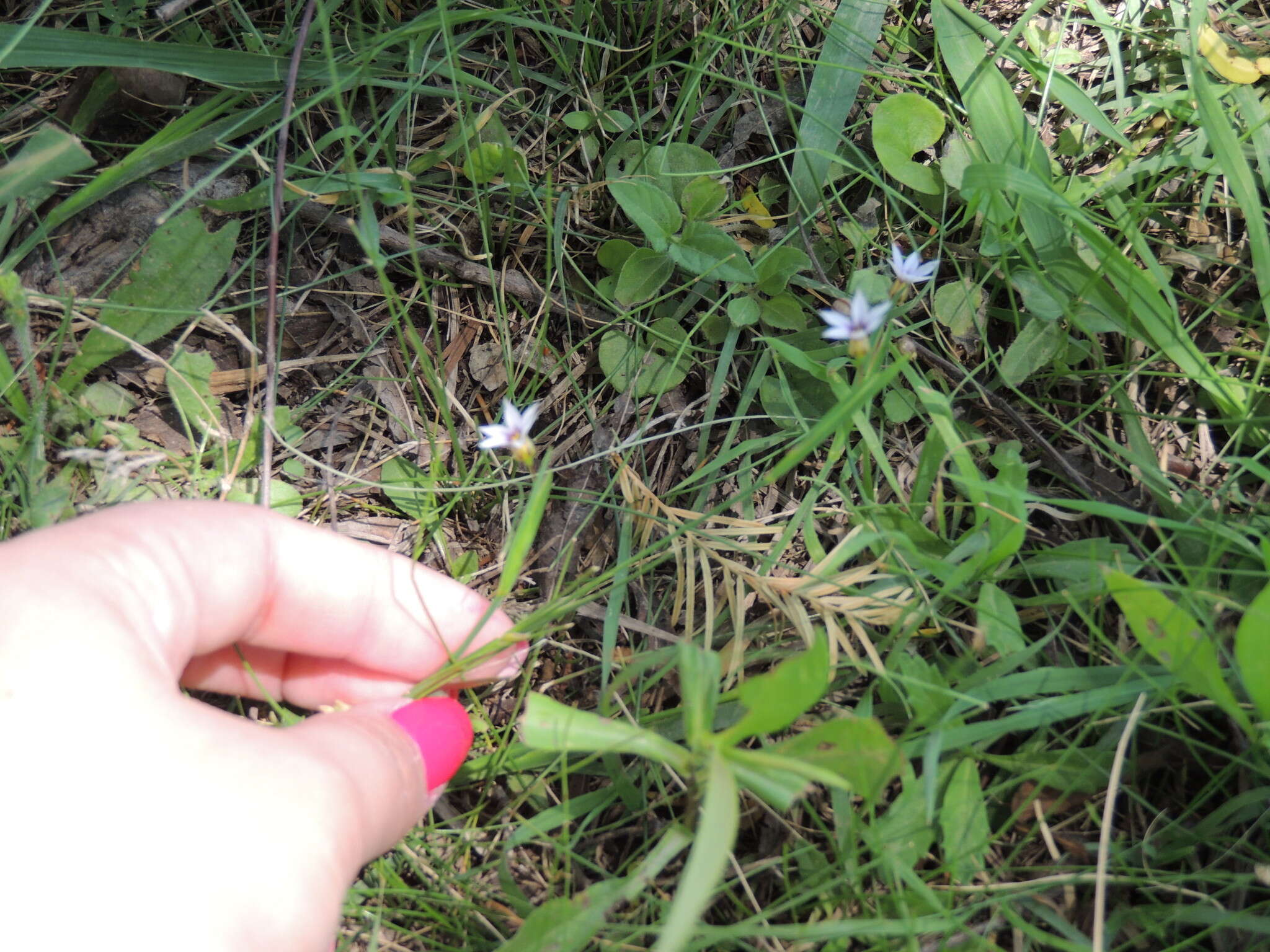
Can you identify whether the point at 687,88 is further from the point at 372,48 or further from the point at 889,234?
the point at 372,48

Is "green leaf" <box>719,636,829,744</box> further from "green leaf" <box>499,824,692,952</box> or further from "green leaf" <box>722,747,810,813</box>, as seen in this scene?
"green leaf" <box>499,824,692,952</box>

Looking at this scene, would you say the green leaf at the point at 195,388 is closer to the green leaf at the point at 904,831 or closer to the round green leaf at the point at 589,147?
the round green leaf at the point at 589,147

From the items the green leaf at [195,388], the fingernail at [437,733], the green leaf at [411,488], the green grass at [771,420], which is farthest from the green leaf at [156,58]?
the fingernail at [437,733]

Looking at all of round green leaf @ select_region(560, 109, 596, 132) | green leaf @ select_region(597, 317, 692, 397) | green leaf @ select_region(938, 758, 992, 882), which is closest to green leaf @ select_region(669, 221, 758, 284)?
green leaf @ select_region(597, 317, 692, 397)

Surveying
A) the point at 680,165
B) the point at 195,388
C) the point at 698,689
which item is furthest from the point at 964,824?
the point at 195,388

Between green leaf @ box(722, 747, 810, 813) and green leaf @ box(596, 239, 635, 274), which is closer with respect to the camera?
green leaf @ box(722, 747, 810, 813)

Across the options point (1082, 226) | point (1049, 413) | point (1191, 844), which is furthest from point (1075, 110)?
point (1191, 844)

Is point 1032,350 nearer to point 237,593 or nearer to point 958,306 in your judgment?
point 958,306
